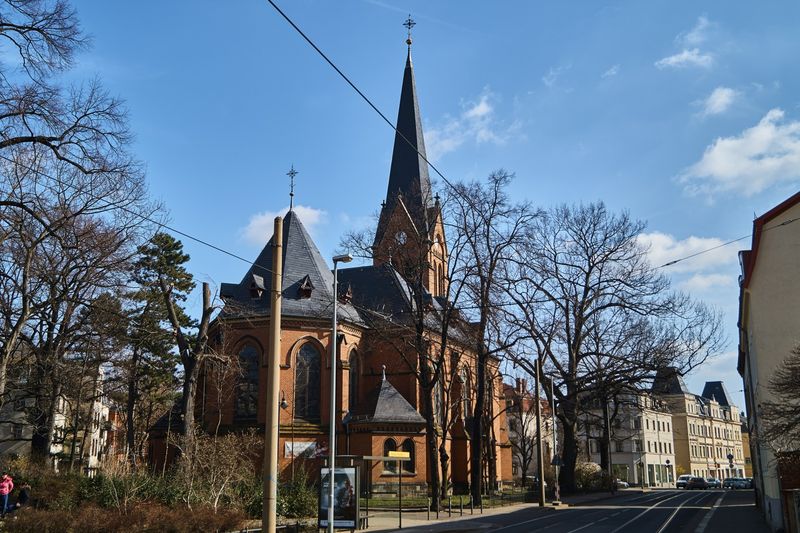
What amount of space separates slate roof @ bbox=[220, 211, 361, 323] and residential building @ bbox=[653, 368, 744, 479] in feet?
202

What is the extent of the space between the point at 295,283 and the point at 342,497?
24.8 metres

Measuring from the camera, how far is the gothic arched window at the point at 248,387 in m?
41.5

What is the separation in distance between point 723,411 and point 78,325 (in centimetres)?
11448

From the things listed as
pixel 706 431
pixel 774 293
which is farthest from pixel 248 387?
pixel 706 431

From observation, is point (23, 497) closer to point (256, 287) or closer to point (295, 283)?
point (256, 287)

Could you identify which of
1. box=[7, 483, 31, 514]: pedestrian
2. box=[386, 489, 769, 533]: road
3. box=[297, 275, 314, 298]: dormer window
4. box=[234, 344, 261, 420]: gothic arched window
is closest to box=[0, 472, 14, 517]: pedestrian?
box=[7, 483, 31, 514]: pedestrian

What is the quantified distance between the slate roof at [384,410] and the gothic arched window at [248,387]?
568 centimetres

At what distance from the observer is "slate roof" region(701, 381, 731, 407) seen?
12219cm

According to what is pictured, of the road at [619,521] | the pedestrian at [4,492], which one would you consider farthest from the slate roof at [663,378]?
the pedestrian at [4,492]

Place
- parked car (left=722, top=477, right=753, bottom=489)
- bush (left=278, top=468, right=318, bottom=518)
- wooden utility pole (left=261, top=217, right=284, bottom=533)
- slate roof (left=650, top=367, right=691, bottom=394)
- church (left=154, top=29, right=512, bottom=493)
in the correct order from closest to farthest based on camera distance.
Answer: wooden utility pole (left=261, top=217, right=284, bottom=533) → bush (left=278, top=468, right=318, bottom=518) → slate roof (left=650, top=367, right=691, bottom=394) → church (left=154, top=29, right=512, bottom=493) → parked car (left=722, top=477, right=753, bottom=489)

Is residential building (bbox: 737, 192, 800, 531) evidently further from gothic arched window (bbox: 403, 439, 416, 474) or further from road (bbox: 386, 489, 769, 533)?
gothic arched window (bbox: 403, 439, 416, 474)

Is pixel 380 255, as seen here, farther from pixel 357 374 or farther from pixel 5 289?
pixel 5 289

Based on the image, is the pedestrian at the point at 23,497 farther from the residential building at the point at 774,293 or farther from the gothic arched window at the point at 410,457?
the residential building at the point at 774,293

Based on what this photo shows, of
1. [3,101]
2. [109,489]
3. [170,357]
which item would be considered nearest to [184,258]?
[170,357]
